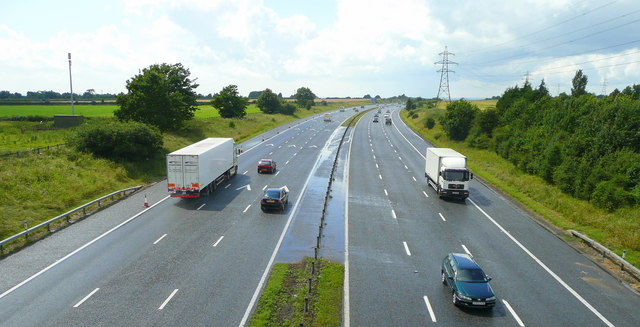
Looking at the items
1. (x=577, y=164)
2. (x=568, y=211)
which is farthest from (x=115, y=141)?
(x=577, y=164)

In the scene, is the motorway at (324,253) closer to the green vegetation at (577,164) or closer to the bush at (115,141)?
the green vegetation at (577,164)

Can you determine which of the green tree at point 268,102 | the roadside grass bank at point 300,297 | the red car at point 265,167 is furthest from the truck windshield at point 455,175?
the green tree at point 268,102

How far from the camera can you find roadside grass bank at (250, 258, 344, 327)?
49.0 ft

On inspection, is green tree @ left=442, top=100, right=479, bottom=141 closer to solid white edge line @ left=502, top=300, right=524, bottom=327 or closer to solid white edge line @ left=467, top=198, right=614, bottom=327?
solid white edge line @ left=467, top=198, right=614, bottom=327

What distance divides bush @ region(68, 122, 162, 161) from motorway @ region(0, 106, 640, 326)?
1175cm

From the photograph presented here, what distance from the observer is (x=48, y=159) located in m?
35.5

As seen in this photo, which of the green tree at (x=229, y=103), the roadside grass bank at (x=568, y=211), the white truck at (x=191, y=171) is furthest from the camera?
the green tree at (x=229, y=103)

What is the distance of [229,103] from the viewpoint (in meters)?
98.2

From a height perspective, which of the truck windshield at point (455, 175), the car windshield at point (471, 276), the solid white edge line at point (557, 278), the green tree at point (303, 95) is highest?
the green tree at point (303, 95)

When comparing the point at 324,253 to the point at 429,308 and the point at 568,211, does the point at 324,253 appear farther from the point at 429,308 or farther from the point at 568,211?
the point at 568,211

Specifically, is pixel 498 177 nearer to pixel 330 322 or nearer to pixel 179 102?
pixel 330 322

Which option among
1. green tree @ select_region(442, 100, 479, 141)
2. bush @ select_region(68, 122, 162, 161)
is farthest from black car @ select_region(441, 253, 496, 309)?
green tree @ select_region(442, 100, 479, 141)

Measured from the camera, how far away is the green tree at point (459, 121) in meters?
70.4

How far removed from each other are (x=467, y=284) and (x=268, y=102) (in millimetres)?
120838
